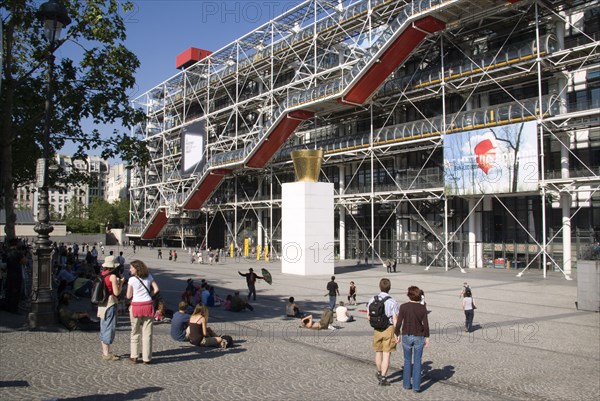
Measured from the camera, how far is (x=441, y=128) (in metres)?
29.9

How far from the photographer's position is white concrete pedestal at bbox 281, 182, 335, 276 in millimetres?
26484

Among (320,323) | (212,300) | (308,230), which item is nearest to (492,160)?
(308,230)

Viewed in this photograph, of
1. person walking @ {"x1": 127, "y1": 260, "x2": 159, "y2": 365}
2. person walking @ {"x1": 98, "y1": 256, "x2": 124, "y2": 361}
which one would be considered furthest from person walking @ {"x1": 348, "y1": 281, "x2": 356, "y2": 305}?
person walking @ {"x1": 98, "y1": 256, "x2": 124, "y2": 361}

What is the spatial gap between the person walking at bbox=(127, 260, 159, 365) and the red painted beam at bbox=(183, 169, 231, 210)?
36.5 m

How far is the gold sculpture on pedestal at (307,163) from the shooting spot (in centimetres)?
2722

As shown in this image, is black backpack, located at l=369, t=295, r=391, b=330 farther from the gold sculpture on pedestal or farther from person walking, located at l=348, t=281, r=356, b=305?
the gold sculpture on pedestal

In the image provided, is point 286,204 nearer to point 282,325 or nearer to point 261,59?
point 282,325

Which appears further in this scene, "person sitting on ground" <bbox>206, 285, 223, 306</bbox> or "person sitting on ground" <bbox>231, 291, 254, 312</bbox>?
"person sitting on ground" <bbox>206, 285, 223, 306</bbox>

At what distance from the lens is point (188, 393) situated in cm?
658

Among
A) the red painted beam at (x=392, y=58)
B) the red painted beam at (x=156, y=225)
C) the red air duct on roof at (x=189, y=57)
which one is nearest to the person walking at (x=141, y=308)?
the red painted beam at (x=392, y=58)

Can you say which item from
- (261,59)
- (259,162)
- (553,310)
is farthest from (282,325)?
(261,59)

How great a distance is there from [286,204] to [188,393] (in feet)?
70.7

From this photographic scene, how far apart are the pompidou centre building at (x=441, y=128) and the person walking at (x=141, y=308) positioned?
13115mm

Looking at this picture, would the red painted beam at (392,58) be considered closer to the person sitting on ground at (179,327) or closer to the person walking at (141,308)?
the person sitting on ground at (179,327)
